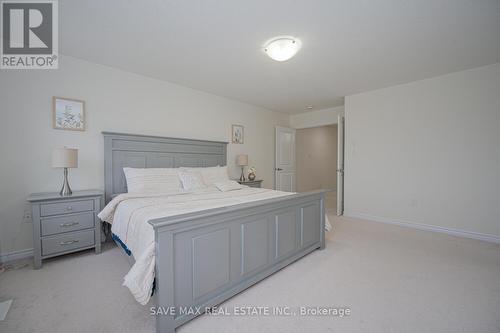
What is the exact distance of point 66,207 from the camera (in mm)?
2299

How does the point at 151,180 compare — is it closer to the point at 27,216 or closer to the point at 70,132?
the point at 70,132

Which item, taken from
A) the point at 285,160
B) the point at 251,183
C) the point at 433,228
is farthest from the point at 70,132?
the point at 433,228

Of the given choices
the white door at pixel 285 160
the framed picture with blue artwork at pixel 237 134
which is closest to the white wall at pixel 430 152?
the white door at pixel 285 160

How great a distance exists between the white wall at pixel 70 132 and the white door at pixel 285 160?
220 cm

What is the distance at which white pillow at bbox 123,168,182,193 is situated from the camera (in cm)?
273

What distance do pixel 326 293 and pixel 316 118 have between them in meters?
4.46

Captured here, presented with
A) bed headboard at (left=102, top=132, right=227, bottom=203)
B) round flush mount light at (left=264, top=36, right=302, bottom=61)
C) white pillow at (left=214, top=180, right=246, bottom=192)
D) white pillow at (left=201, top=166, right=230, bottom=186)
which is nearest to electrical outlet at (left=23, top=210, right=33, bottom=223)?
bed headboard at (left=102, top=132, right=227, bottom=203)

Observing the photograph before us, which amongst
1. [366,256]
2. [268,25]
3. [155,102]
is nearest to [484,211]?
[366,256]

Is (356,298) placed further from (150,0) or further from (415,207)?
(150,0)

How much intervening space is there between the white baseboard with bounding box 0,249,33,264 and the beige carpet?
15.4 inches

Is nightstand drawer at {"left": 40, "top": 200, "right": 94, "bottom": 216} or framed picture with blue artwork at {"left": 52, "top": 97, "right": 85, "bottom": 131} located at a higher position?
framed picture with blue artwork at {"left": 52, "top": 97, "right": 85, "bottom": 131}

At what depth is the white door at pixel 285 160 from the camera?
5398mm

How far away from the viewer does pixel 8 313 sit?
153 centimetres

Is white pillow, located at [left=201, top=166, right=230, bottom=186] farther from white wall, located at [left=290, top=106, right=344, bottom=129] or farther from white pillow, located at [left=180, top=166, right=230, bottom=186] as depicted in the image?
white wall, located at [left=290, top=106, right=344, bottom=129]
